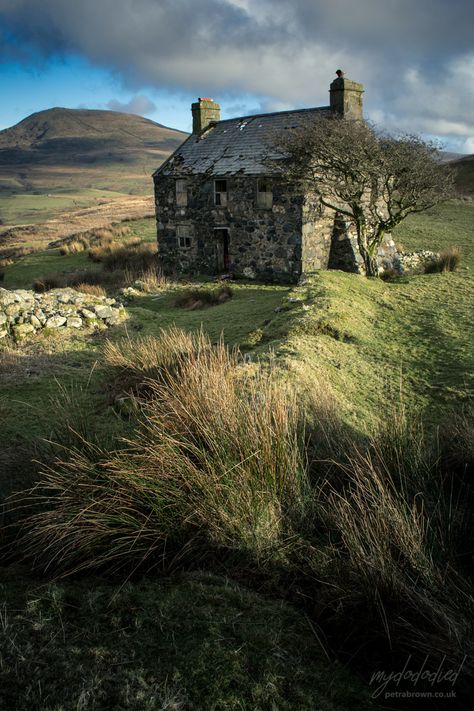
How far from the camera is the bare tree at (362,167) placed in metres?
12.9

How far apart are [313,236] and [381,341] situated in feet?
27.1

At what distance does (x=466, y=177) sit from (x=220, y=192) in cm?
3548

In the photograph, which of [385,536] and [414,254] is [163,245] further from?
[385,536]

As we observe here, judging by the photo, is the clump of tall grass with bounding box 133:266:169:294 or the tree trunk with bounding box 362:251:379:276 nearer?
the tree trunk with bounding box 362:251:379:276

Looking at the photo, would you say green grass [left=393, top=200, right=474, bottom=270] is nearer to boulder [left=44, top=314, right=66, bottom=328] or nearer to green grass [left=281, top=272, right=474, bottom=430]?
green grass [left=281, top=272, right=474, bottom=430]

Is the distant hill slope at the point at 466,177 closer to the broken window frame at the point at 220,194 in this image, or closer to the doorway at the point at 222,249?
the doorway at the point at 222,249

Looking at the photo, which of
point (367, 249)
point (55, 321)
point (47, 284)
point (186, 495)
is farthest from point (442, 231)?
point (186, 495)

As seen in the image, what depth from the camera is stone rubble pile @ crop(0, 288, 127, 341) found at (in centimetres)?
952

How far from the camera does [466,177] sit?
144ft

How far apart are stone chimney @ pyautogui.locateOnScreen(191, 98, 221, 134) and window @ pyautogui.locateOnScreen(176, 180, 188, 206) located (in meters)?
2.81

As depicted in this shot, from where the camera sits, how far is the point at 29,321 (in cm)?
970

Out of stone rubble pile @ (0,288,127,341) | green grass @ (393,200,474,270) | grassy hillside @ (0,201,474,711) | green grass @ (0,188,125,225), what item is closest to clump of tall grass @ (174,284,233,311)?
stone rubble pile @ (0,288,127,341)

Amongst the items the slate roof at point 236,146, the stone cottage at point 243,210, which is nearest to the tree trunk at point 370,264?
the stone cottage at point 243,210

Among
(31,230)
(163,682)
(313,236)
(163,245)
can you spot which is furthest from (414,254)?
(31,230)
